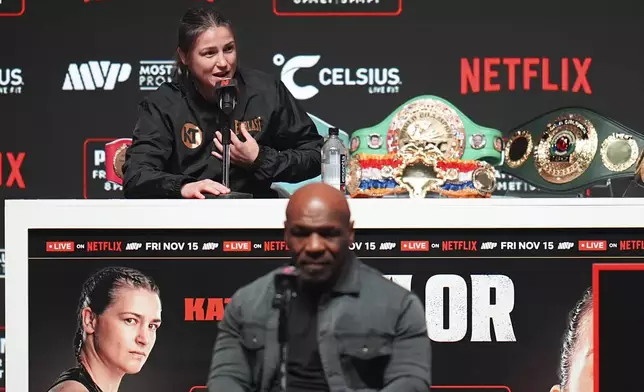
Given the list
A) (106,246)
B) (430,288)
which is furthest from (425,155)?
Result: (106,246)

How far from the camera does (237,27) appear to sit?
17.0ft

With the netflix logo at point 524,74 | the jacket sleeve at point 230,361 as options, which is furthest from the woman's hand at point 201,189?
the netflix logo at point 524,74

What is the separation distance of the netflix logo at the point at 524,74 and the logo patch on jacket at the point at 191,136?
1.73 meters

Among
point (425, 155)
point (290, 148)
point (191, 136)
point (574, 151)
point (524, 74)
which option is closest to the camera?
point (425, 155)

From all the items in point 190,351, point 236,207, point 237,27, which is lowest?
point 190,351

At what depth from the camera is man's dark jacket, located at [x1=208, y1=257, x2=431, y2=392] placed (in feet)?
7.91

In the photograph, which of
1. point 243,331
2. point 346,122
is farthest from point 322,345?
point 346,122

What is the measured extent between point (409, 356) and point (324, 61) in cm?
296

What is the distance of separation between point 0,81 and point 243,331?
3.18 meters

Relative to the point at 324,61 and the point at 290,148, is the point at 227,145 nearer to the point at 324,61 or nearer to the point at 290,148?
the point at 290,148

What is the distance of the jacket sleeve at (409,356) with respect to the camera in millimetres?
2373

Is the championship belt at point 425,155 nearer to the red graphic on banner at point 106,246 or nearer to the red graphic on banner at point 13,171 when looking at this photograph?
the red graphic on banner at point 106,246

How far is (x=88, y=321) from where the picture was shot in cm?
338

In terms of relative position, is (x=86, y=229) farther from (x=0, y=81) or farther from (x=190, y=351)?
(x=0, y=81)
